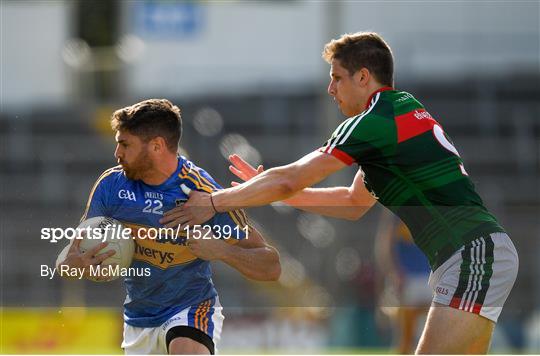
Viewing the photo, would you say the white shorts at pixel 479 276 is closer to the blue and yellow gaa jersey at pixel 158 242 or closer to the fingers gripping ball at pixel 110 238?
the blue and yellow gaa jersey at pixel 158 242

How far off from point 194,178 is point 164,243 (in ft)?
1.27

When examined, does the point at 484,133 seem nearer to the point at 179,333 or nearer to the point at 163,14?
the point at 163,14

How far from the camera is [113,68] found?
898 inches

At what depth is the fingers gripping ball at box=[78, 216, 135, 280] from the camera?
576cm

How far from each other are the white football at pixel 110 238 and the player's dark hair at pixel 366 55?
1.44m

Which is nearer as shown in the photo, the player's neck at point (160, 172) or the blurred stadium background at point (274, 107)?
the player's neck at point (160, 172)

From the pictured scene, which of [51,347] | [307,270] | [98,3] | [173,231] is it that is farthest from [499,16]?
[173,231]

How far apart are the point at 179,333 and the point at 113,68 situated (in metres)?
17.5

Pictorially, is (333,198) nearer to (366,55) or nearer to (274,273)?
(274,273)

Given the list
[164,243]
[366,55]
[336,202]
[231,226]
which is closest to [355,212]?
[336,202]

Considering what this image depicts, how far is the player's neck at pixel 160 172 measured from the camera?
5.87m

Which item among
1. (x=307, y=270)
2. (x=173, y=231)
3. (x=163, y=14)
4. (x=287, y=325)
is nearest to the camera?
(x=173, y=231)

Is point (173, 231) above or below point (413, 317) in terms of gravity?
above

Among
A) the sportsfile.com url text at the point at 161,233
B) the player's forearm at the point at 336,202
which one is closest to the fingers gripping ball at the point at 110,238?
the sportsfile.com url text at the point at 161,233
